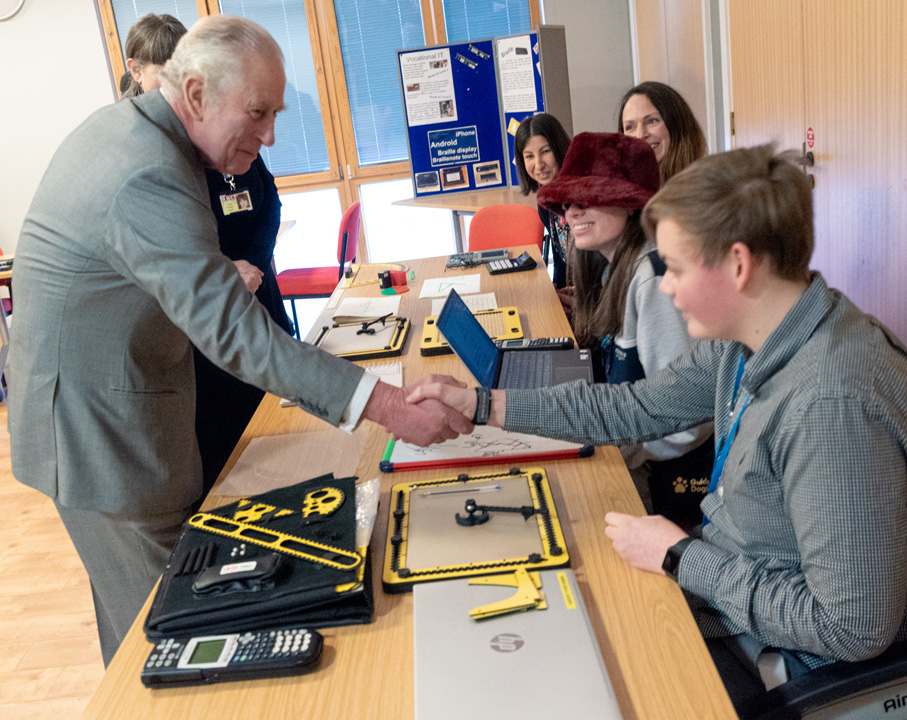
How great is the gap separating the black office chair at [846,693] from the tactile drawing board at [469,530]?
1.02ft

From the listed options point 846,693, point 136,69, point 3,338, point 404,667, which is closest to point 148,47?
point 136,69

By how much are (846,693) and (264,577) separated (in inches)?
29.4

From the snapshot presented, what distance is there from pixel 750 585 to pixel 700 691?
0.68ft

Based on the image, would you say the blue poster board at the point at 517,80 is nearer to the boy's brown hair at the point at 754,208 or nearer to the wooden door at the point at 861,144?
the wooden door at the point at 861,144

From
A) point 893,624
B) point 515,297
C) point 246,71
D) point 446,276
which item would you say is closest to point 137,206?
point 246,71

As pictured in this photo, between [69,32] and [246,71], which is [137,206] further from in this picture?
[69,32]

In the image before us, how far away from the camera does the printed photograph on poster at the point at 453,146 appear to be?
585 centimetres

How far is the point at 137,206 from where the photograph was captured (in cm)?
127

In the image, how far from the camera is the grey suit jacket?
1275 millimetres

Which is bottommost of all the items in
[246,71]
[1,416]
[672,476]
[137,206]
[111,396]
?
[1,416]

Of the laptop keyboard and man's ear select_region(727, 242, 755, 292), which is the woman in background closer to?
the laptop keyboard

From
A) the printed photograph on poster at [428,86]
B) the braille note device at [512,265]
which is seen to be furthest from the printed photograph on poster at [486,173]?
the braille note device at [512,265]

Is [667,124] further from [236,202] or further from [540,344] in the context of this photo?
[236,202]

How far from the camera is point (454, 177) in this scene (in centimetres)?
594
